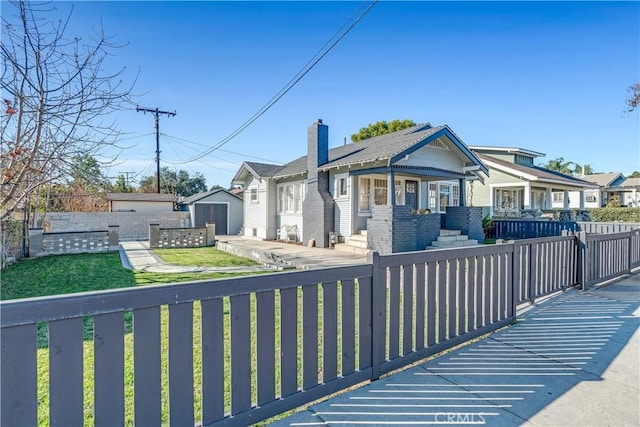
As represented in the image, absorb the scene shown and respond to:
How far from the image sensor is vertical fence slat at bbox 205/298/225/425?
214 cm

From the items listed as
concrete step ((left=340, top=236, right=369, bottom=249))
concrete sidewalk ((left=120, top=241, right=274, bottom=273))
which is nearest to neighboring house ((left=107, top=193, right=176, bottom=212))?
concrete sidewalk ((left=120, top=241, right=274, bottom=273))

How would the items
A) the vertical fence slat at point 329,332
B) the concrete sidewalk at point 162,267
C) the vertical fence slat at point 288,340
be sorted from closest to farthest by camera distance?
the vertical fence slat at point 288,340
the vertical fence slat at point 329,332
the concrete sidewalk at point 162,267

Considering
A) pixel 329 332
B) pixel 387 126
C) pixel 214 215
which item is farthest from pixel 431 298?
pixel 387 126

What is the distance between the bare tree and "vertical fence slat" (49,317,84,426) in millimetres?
1754

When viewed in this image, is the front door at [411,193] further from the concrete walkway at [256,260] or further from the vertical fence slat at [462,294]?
the vertical fence slat at [462,294]

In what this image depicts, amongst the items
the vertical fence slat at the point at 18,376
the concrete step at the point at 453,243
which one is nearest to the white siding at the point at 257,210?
the concrete step at the point at 453,243

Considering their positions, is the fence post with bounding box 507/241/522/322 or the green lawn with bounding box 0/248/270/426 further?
the fence post with bounding box 507/241/522/322

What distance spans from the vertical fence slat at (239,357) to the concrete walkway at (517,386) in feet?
1.25

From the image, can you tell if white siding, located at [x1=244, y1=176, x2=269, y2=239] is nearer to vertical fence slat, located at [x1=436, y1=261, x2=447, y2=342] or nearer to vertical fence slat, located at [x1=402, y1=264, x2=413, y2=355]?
vertical fence slat, located at [x1=436, y1=261, x2=447, y2=342]

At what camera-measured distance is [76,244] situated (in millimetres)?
13102

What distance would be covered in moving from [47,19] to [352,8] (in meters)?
7.72

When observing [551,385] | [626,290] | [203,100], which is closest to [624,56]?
[626,290]

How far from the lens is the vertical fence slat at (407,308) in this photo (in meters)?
3.21

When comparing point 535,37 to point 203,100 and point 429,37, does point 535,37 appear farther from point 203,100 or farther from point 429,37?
point 203,100
